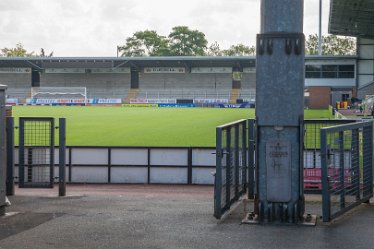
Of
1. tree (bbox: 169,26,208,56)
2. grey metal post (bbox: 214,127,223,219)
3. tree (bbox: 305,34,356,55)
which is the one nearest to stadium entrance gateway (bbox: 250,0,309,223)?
grey metal post (bbox: 214,127,223,219)

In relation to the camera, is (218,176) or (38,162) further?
(38,162)

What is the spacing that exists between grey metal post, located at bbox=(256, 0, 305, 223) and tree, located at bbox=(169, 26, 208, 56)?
12740 centimetres

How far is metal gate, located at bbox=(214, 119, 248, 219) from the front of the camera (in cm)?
845

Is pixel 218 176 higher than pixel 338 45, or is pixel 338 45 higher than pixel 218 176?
pixel 338 45

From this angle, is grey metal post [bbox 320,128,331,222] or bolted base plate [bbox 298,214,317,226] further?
bolted base plate [bbox 298,214,317,226]

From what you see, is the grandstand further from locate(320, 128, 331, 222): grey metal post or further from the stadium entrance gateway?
locate(320, 128, 331, 222): grey metal post

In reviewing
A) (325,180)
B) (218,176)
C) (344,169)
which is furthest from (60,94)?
(325,180)

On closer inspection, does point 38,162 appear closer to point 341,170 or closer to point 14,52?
point 341,170

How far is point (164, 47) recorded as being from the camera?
136000mm

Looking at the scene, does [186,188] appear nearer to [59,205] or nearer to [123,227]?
[59,205]

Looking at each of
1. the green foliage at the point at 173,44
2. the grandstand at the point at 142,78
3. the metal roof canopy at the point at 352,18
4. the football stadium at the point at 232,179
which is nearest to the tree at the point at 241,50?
the green foliage at the point at 173,44

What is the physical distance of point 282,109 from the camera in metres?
8.43

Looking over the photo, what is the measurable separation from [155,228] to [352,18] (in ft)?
181

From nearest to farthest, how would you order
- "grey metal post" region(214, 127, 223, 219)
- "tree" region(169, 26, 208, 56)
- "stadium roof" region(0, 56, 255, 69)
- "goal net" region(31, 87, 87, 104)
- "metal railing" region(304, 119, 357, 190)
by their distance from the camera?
"grey metal post" region(214, 127, 223, 219)
"metal railing" region(304, 119, 357, 190)
"goal net" region(31, 87, 87, 104)
"stadium roof" region(0, 56, 255, 69)
"tree" region(169, 26, 208, 56)
